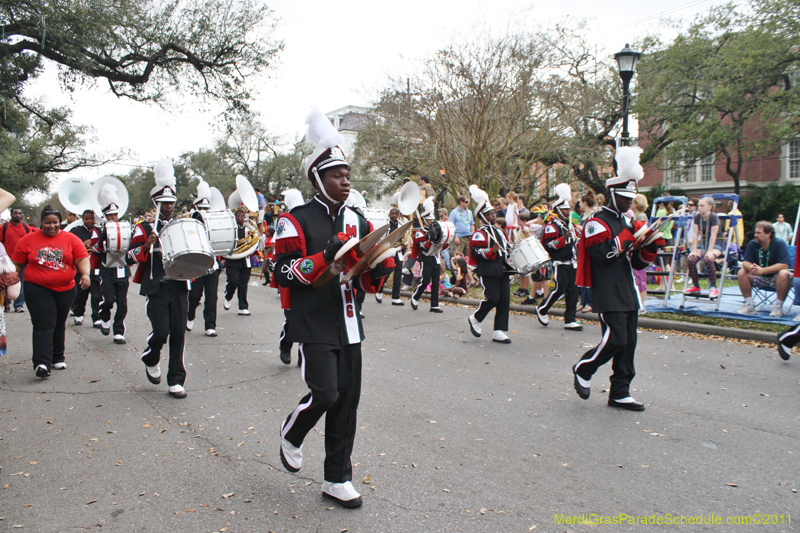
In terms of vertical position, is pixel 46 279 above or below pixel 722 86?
below

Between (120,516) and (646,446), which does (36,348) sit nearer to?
(120,516)

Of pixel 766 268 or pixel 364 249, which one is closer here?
pixel 364 249

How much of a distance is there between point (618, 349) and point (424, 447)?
2.10 m

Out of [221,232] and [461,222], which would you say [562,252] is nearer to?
[461,222]

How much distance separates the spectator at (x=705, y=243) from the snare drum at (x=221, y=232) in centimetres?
787

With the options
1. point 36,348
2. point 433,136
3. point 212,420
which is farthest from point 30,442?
A: point 433,136

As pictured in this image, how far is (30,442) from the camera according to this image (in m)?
4.82

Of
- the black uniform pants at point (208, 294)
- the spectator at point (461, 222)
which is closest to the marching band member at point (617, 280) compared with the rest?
the black uniform pants at point (208, 294)

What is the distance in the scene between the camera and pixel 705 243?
10.7m

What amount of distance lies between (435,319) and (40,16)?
40.1ft

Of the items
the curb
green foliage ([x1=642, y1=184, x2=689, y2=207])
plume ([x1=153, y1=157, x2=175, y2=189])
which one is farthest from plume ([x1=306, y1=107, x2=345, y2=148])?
green foliage ([x1=642, y1=184, x2=689, y2=207])

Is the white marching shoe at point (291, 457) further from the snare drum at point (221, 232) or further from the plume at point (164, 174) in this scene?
the snare drum at point (221, 232)

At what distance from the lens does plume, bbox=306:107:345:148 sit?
12.3ft

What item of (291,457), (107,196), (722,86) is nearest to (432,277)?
(107,196)
